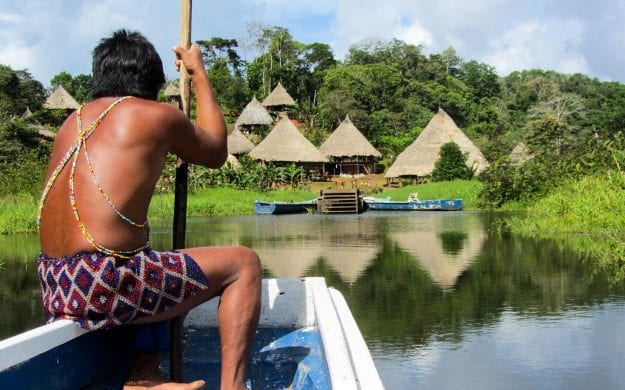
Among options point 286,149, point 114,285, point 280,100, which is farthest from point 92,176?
point 280,100

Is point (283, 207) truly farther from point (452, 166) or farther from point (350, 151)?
point (350, 151)

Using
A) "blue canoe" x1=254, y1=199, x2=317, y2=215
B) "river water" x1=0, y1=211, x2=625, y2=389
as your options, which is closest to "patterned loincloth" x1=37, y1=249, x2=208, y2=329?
"river water" x1=0, y1=211, x2=625, y2=389

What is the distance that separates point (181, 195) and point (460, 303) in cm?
436

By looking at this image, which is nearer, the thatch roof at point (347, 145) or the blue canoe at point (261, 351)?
the blue canoe at point (261, 351)

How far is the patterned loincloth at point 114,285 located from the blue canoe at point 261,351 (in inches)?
2.9

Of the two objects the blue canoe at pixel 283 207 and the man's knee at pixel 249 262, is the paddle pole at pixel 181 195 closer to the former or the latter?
the man's knee at pixel 249 262

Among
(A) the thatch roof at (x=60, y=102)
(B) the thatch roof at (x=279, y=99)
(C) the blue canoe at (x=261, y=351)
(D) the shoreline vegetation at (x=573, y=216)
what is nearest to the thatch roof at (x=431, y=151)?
(D) the shoreline vegetation at (x=573, y=216)

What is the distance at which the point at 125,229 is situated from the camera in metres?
2.00

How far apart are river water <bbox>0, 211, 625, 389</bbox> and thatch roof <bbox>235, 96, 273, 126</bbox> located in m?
23.0

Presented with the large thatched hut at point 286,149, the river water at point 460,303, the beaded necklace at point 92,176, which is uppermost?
the large thatched hut at point 286,149

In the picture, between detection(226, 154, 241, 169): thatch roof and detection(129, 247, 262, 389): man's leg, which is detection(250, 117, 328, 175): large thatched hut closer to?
detection(226, 154, 241, 169): thatch roof

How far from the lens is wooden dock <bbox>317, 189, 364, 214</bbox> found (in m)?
20.9

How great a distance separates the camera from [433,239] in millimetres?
12227

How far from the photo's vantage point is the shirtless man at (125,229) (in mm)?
1955
